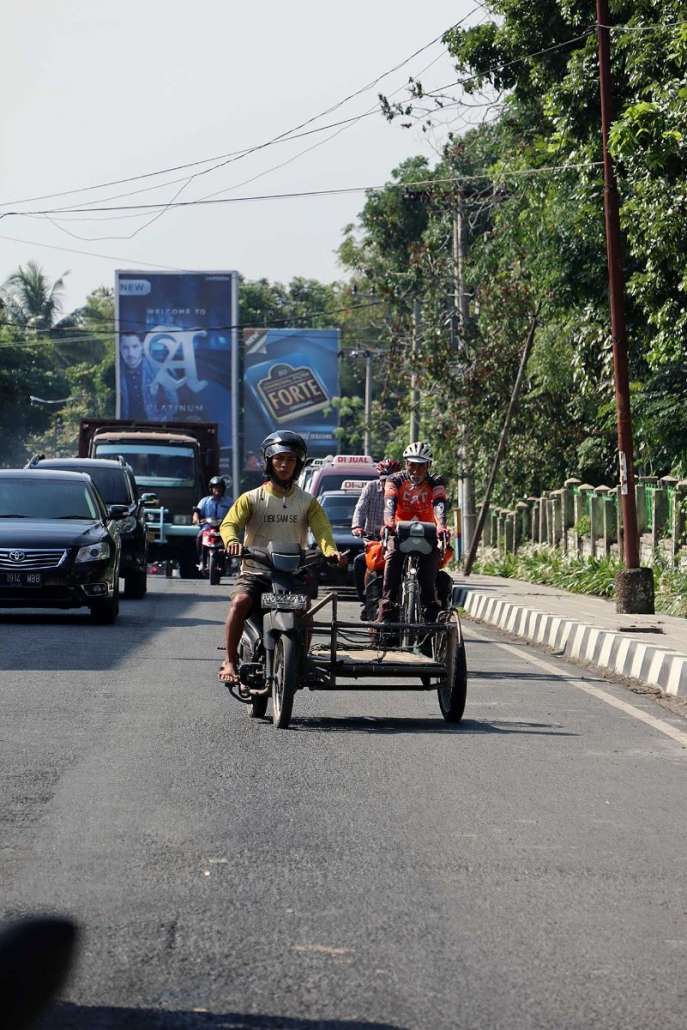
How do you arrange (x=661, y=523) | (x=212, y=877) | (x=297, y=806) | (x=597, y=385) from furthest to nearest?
(x=597, y=385) < (x=661, y=523) < (x=297, y=806) < (x=212, y=877)

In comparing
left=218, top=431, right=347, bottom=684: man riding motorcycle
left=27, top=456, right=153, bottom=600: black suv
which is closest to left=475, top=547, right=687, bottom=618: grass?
left=27, top=456, right=153, bottom=600: black suv

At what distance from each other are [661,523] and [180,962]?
70.3 ft

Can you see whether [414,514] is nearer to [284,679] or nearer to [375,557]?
[375,557]

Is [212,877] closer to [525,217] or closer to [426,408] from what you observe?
[525,217]

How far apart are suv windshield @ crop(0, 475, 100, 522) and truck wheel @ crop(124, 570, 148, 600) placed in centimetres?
392

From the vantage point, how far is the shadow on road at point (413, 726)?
34.3ft

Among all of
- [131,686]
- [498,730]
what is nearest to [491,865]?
[498,730]

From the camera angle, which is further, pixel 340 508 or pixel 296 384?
pixel 296 384

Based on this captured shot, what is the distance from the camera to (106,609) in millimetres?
18594

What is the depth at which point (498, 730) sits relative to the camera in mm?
10531

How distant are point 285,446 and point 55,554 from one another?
795 centimetres

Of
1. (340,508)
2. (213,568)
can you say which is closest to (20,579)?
Result: (340,508)

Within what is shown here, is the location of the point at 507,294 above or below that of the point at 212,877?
above

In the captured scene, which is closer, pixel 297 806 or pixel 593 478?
pixel 297 806
